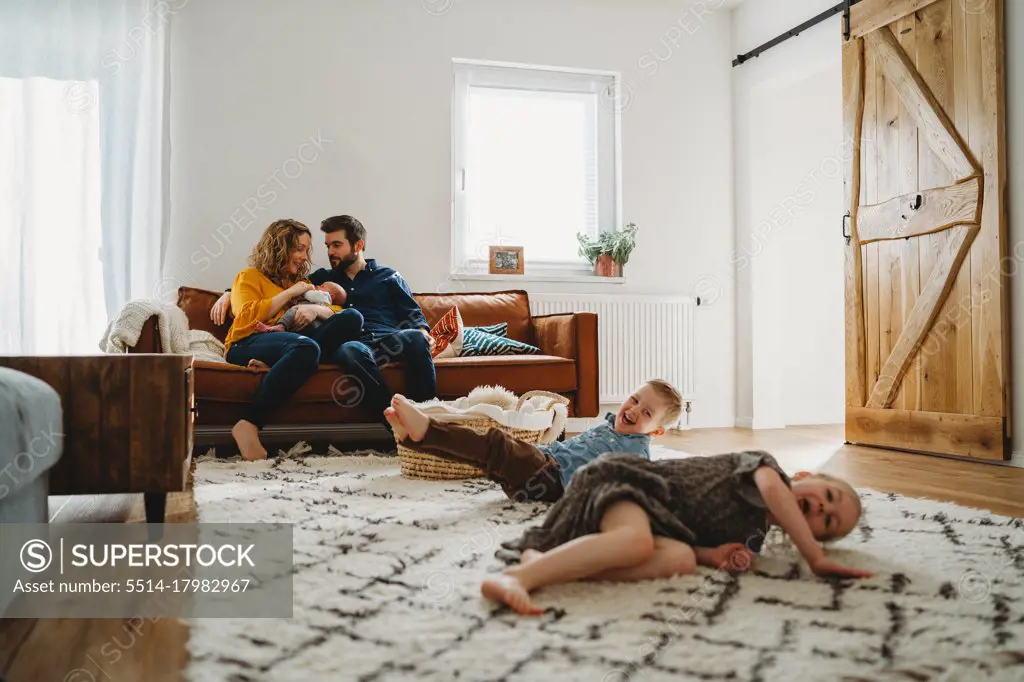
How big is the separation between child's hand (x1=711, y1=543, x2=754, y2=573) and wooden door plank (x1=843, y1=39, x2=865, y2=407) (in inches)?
105

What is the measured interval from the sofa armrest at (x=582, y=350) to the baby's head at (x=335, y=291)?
0.99m

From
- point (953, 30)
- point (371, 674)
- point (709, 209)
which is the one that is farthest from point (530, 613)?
point (709, 209)

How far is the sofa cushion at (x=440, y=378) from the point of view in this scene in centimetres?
290

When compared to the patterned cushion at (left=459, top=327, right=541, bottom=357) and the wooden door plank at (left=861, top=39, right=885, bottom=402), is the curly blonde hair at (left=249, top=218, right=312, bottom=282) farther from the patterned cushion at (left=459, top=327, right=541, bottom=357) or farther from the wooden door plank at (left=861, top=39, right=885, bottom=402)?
the wooden door plank at (left=861, top=39, right=885, bottom=402)

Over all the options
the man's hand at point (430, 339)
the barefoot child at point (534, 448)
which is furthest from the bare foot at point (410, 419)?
the man's hand at point (430, 339)

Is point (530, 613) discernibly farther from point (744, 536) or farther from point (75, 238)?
point (75, 238)

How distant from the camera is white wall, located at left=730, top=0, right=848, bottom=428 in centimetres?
454

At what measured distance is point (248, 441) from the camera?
2812 millimetres

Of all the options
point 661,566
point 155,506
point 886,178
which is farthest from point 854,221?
point 155,506

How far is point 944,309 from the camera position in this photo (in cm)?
324

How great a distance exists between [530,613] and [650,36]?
13.9ft

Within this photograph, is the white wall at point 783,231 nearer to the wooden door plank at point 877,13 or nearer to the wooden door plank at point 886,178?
the wooden door plank at point 877,13

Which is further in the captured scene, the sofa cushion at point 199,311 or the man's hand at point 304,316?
the sofa cushion at point 199,311

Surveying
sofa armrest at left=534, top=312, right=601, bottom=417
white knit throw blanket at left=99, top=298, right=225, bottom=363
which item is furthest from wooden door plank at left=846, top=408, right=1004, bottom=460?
white knit throw blanket at left=99, top=298, right=225, bottom=363
